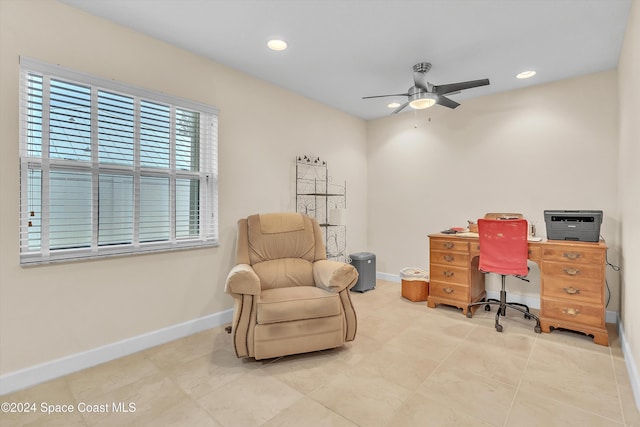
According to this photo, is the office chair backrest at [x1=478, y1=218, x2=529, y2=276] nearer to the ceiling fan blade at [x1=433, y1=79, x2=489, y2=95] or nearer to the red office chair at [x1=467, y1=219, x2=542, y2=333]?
the red office chair at [x1=467, y1=219, x2=542, y2=333]

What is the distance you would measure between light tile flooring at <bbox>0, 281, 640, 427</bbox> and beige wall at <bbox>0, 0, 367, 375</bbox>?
0.30 m

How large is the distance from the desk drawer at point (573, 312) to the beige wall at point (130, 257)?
2845mm

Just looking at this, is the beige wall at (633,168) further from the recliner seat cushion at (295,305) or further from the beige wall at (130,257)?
the beige wall at (130,257)

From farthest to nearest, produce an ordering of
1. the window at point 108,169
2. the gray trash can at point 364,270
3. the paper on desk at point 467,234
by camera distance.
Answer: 1. the gray trash can at point 364,270
2. the paper on desk at point 467,234
3. the window at point 108,169

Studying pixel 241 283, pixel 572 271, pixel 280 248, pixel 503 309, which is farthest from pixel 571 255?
pixel 241 283

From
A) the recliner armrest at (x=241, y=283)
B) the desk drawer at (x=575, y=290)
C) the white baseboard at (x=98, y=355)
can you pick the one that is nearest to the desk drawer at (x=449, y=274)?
the desk drawer at (x=575, y=290)

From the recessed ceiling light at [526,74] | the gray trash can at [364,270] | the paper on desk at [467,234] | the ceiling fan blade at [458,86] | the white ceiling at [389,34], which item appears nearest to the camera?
the white ceiling at [389,34]

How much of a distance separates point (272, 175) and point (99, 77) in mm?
1772

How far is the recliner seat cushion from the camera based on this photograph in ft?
7.27

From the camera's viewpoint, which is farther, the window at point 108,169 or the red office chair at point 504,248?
the red office chair at point 504,248

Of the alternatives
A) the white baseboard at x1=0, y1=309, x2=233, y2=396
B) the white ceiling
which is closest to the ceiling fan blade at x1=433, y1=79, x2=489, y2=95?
the white ceiling

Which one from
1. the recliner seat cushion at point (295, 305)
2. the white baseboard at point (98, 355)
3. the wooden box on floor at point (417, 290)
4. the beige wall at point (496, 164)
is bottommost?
the white baseboard at point (98, 355)

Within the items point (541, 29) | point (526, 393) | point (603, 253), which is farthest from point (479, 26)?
point (526, 393)

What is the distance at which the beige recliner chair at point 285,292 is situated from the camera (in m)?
2.21
